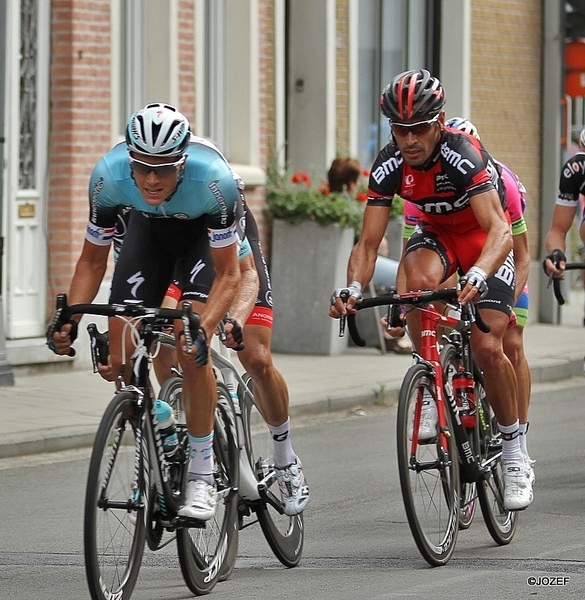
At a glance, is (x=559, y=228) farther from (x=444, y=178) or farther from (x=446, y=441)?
(x=446, y=441)

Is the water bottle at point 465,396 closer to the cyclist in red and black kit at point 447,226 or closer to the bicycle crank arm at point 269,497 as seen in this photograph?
the cyclist in red and black kit at point 447,226

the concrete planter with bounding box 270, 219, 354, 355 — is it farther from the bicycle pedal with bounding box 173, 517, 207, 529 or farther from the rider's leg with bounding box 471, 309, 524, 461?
the bicycle pedal with bounding box 173, 517, 207, 529

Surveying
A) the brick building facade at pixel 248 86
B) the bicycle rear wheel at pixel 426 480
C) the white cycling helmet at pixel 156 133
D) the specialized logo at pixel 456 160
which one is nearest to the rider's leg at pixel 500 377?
the bicycle rear wheel at pixel 426 480

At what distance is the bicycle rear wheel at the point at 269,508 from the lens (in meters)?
6.37

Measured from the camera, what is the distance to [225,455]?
6105 millimetres

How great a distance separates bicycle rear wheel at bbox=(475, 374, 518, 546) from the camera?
22.6ft

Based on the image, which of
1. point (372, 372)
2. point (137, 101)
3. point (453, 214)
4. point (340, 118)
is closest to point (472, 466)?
point (453, 214)

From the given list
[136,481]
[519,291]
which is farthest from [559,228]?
[136,481]

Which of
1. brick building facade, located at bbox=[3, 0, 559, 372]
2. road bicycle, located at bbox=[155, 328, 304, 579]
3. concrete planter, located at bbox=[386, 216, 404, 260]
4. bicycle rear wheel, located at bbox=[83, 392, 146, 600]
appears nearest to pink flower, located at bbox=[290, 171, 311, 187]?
brick building facade, located at bbox=[3, 0, 559, 372]

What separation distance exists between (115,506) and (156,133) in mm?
1336

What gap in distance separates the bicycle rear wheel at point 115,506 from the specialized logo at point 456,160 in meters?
1.92

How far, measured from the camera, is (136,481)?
550 cm

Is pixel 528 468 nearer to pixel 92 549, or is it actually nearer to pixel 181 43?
pixel 92 549

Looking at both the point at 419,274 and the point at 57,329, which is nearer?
the point at 57,329
